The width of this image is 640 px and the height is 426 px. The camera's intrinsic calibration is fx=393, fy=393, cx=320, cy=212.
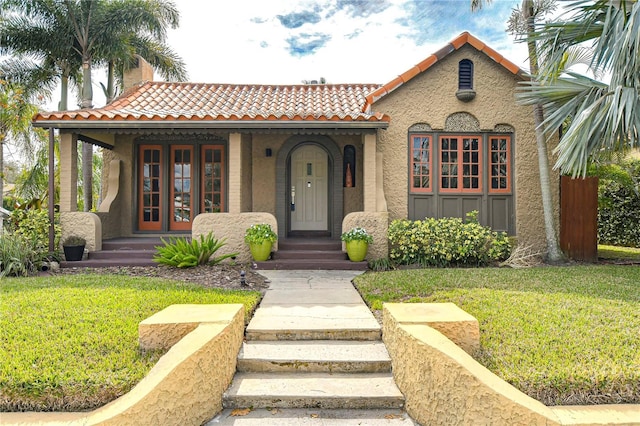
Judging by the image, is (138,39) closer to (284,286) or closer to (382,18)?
(382,18)

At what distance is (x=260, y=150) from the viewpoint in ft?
36.7

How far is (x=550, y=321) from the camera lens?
465 cm

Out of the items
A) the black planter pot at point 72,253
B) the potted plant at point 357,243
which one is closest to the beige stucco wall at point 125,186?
the black planter pot at point 72,253

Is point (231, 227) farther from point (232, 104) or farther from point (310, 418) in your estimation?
point (310, 418)

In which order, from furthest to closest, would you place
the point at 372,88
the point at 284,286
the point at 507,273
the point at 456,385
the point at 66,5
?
1. the point at 66,5
2. the point at 372,88
3. the point at 507,273
4. the point at 284,286
5. the point at 456,385

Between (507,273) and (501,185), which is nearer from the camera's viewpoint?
(507,273)

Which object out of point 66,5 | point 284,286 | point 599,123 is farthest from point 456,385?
point 66,5

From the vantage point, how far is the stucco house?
9.28 metres

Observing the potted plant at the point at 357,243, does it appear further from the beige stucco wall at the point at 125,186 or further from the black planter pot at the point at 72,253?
the beige stucco wall at the point at 125,186

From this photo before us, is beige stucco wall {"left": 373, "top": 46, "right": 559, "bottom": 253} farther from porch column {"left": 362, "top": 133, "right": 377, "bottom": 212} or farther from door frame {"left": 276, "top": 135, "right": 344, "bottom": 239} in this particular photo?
door frame {"left": 276, "top": 135, "right": 344, "bottom": 239}

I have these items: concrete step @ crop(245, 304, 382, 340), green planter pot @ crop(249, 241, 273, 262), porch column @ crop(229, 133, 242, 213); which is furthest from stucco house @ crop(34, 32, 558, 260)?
concrete step @ crop(245, 304, 382, 340)

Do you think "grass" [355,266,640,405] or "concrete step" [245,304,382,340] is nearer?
"grass" [355,266,640,405]

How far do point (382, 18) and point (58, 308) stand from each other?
8762 millimetres

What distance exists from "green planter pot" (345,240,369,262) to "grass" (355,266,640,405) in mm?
1243
